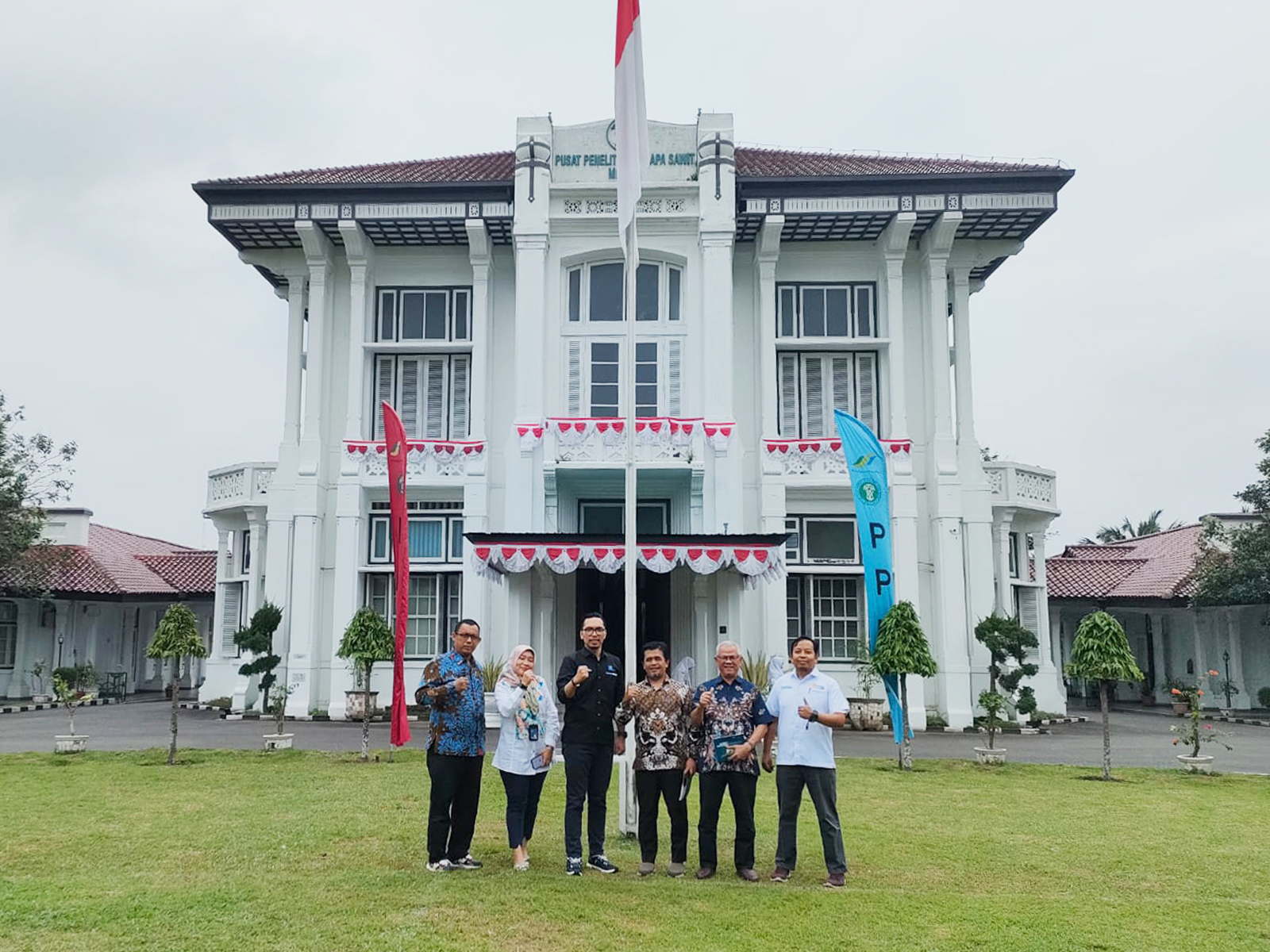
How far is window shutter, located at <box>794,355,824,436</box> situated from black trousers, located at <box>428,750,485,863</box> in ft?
49.1

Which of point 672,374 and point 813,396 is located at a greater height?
point 672,374

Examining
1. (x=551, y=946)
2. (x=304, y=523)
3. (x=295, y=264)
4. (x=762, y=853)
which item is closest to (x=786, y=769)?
(x=762, y=853)

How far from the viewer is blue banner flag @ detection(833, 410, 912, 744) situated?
12539 millimetres

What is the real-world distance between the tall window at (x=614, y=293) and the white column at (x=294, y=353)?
5.90 m

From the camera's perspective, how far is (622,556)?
16438 millimetres

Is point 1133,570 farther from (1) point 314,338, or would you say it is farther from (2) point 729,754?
(2) point 729,754

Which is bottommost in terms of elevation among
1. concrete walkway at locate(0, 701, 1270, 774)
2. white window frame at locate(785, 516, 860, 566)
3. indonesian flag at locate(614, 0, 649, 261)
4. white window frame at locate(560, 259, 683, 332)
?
concrete walkway at locate(0, 701, 1270, 774)

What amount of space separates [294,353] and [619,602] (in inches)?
344

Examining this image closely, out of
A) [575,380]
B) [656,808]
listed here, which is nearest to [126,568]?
[575,380]

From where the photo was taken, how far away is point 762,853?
25.9 feet

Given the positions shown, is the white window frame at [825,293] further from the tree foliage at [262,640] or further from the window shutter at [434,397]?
the tree foliage at [262,640]

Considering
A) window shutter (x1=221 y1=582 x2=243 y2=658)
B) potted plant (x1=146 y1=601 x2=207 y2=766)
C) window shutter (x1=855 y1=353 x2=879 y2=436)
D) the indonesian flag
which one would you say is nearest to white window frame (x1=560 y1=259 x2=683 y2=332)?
window shutter (x1=855 y1=353 x2=879 y2=436)

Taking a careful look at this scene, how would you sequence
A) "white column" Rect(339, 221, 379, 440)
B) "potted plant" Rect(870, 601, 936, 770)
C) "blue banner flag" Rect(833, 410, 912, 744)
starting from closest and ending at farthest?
"blue banner flag" Rect(833, 410, 912, 744), "potted plant" Rect(870, 601, 936, 770), "white column" Rect(339, 221, 379, 440)

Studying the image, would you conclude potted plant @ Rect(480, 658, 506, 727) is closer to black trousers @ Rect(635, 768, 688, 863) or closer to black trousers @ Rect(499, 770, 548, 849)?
black trousers @ Rect(499, 770, 548, 849)
